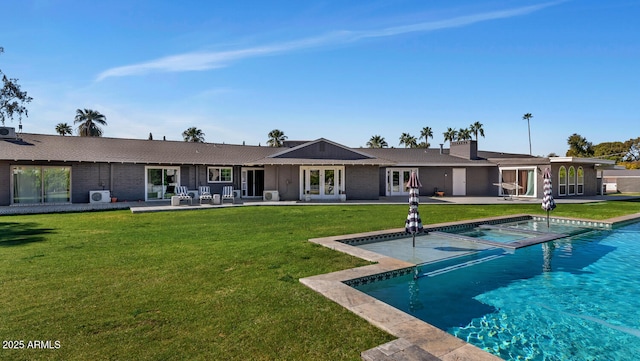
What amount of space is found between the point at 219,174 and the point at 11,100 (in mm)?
16008

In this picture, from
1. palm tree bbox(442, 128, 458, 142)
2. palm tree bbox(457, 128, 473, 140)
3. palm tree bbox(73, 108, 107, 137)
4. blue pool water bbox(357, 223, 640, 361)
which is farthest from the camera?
palm tree bbox(442, 128, 458, 142)

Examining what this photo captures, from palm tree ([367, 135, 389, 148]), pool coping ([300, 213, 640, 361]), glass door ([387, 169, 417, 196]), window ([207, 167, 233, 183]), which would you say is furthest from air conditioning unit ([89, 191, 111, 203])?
palm tree ([367, 135, 389, 148])

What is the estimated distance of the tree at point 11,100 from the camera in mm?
23078

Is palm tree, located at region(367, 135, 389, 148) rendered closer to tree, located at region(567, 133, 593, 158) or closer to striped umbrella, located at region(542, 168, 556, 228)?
tree, located at region(567, 133, 593, 158)

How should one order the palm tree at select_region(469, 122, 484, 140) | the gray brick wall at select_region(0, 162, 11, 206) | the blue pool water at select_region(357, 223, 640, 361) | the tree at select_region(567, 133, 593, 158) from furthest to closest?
the palm tree at select_region(469, 122, 484, 140) < the tree at select_region(567, 133, 593, 158) < the gray brick wall at select_region(0, 162, 11, 206) < the blue pool water at select_region(357, 223, 640, 361)

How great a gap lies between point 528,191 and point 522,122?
1920 inches

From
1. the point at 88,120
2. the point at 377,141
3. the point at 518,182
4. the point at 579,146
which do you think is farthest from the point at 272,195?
the point at 579,146

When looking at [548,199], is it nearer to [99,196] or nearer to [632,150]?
[99,196]

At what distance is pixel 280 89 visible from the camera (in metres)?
20.4

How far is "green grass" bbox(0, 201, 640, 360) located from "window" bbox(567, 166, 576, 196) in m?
24.9

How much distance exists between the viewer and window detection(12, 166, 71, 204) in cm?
1794

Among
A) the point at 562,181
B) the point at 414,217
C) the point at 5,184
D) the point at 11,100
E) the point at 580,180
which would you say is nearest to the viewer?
the point at 414,217

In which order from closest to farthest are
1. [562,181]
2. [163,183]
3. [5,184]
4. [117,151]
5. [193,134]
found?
[5,184] → [117,151] → [163,183] → [562,181] → [193,134]

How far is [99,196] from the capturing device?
18.9m
